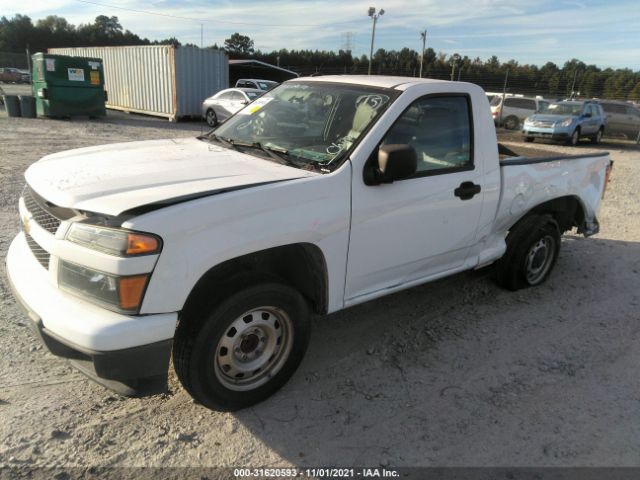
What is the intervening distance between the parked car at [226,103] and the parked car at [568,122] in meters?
10.4

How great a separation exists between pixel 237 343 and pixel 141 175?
109 centimetres

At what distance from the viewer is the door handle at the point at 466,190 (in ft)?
12.0

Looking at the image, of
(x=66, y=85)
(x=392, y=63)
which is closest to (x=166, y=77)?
(x=66, y=85)

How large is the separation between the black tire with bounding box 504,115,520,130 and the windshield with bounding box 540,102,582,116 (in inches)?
156

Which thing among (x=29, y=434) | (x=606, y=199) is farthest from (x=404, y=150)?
(x=606, y=199)

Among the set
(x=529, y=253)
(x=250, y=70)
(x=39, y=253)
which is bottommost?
(x=529, y=253)

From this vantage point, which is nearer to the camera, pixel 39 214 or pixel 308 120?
pixel 39 214

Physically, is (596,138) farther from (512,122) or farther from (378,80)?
(378,80)

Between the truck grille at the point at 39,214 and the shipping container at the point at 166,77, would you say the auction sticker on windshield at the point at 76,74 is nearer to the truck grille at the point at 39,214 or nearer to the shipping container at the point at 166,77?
the shipping container at the point at 166,77

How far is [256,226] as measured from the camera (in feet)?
8.61

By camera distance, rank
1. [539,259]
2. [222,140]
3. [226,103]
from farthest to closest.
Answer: [226,103]
[539,259]
[222,140]

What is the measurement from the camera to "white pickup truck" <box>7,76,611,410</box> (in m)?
2.35

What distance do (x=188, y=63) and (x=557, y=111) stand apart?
48.1 ft

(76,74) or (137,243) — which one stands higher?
(76,74)
